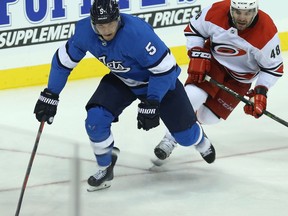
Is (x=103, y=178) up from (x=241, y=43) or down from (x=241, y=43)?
down

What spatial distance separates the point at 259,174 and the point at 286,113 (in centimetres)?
122

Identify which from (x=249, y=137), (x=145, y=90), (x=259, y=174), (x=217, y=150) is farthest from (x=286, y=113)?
(x=145, y=90)

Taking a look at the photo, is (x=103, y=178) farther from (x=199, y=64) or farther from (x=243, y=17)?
(x=243, y=17)

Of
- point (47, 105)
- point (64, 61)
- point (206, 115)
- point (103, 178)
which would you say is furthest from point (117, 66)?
point (206, 115)

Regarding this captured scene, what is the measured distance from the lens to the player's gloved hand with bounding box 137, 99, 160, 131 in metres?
3.66

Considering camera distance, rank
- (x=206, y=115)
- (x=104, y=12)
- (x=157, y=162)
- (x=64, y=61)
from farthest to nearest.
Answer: (x=206, y=115), (x=157, y=162), (x=64, y=61), (x=104, y=12)

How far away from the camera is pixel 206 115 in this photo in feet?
14.8

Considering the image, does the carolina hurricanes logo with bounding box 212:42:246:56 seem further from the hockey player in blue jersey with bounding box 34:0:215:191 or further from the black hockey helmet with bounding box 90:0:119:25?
the black hockey helmet with bounding box 90:0:119:25

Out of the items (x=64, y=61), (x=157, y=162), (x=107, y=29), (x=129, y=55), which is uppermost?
(x=107, y=29)

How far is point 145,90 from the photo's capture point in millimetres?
3895

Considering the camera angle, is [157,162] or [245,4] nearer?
[245,4]

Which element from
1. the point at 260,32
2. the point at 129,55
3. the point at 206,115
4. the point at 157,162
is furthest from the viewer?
the point at 206,115

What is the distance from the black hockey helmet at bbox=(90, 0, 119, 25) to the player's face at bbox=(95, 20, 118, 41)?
0.7 inches

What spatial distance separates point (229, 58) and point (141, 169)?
775mm
